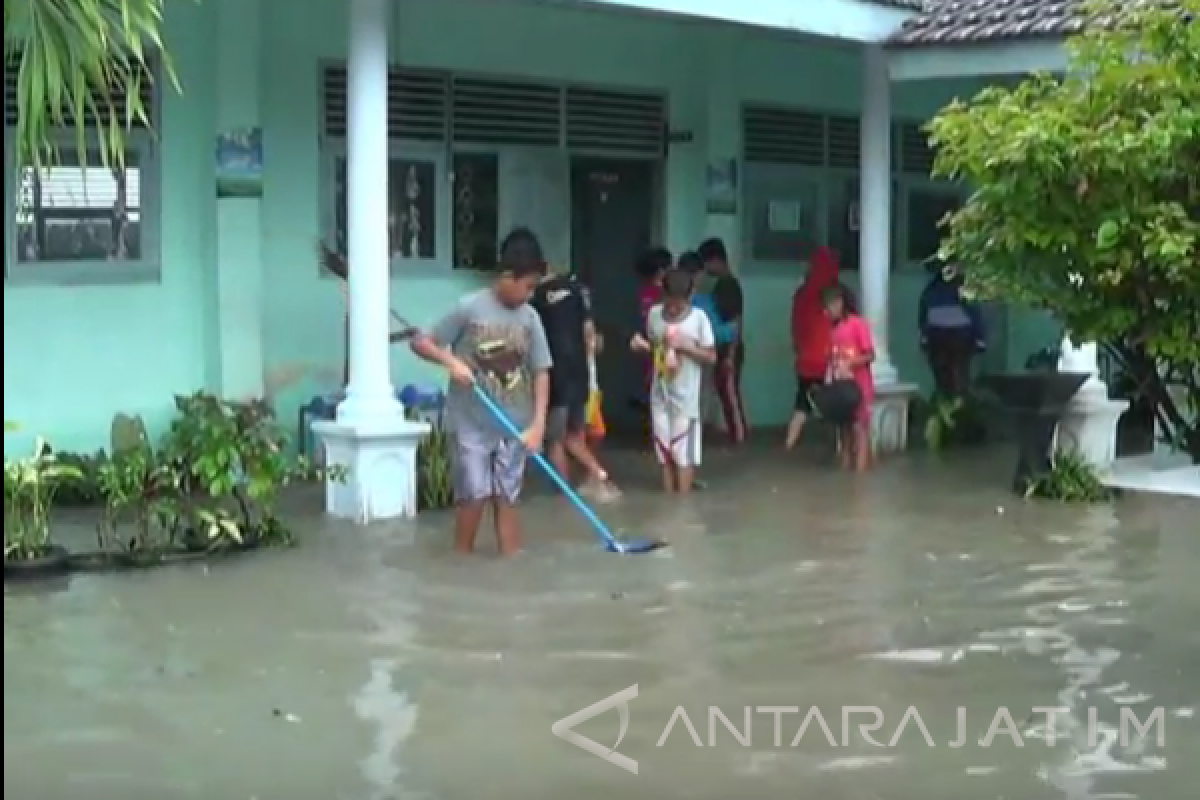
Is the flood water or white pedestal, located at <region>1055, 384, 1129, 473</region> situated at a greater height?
white pedestal, located at <region>1055, 384, 1129, 473</region>

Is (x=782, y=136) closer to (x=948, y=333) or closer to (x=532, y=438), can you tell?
(x=948, y=333)

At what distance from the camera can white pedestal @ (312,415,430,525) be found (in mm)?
10797

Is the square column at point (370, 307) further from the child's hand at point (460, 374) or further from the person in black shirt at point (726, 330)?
the person in black shirt at point (726, 330)

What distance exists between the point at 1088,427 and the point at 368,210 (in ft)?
16.7

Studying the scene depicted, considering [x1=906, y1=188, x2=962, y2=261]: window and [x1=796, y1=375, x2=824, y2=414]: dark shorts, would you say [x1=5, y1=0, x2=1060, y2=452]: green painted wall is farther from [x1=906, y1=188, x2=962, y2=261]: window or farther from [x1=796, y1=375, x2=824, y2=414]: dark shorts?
[x1=906, y1=188, x2=962, y2=261]: window

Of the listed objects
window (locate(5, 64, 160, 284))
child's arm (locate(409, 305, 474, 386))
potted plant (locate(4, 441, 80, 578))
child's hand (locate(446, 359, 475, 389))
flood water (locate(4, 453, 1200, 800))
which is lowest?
flood water (locate(4, 453, 1200, 800))

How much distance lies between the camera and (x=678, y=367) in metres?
11.9

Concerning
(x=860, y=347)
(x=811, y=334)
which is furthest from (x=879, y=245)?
(x=860, y=347)

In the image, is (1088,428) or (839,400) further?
(839,400)

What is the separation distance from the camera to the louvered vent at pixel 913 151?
17.7m

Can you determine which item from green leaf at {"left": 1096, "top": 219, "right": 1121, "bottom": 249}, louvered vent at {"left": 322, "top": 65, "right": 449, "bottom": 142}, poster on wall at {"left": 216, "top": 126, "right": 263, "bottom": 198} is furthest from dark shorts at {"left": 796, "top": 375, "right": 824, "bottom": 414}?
green leaf at {"left": 1096, "top": 219, "right": 1121, "bottom": 249}

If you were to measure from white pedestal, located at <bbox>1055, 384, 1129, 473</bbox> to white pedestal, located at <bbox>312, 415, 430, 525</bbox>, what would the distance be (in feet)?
14.5


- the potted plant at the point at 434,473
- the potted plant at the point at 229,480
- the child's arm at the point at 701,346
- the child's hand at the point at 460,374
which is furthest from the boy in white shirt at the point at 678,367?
the child's hand at the point at 460,374

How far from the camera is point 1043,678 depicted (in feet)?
23.4
